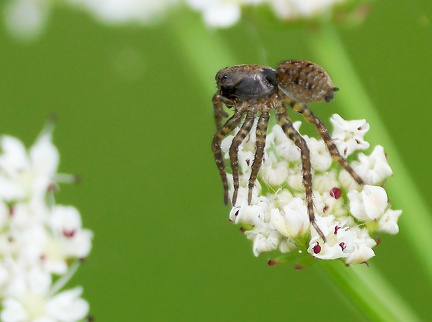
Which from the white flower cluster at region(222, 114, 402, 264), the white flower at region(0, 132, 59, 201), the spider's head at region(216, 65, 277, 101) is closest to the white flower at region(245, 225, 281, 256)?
the white flower cluster at region(222, 114, 402, 264)

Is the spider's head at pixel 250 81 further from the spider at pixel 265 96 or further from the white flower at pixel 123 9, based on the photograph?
the white flower at pixel 123 9

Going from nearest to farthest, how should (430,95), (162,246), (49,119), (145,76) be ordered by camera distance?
(49,119)
(430,95)
(162,246)
(145,76)

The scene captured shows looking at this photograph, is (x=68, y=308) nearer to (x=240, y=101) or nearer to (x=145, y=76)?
(x=240, y=101)

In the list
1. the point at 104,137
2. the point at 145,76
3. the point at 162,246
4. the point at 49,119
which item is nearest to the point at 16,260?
the point at 49,119

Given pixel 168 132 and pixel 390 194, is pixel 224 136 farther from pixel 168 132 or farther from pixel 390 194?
pixel 168 132

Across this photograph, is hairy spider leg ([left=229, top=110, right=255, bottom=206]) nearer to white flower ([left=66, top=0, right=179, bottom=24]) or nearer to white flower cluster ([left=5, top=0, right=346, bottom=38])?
white flower cluster ([left=5, top=0, right=346, bottom=38])

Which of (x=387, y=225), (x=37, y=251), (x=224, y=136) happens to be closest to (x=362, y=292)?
(x=387, y=225)
